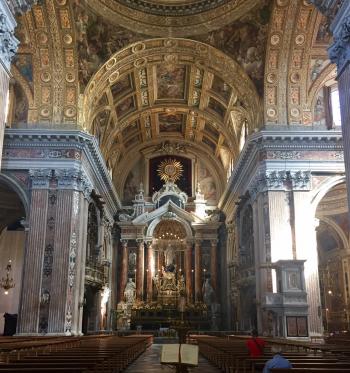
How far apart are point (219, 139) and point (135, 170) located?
21.5 feet

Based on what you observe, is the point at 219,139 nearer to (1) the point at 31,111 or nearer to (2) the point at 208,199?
(2) the point at 208,199

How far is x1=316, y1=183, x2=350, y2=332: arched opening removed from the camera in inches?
999

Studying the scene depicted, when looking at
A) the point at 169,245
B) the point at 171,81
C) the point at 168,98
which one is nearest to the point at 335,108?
the point at 171,81

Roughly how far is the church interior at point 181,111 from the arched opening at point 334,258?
4.1 inches

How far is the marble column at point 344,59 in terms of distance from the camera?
9.65 meters

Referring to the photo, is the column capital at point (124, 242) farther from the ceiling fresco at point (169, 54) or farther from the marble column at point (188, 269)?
the ceiling fresco at point (169, 54)

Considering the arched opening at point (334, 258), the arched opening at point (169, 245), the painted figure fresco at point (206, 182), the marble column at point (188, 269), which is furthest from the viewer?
the painted figure fresco at point (206, 182)

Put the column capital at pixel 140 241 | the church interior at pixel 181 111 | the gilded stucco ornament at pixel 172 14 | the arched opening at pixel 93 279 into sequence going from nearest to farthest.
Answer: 1. the church interior at pixel 181 111
2. the gilded stucco ornament at pixel 172 14
3. the arched opening at pixel 93 279
4. the column capital at pixel 140 241

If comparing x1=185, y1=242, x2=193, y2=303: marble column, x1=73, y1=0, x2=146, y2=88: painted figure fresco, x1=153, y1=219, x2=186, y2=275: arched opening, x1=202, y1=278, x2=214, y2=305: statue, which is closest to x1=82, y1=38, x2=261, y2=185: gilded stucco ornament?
x1=73, y1=0, x2=146, y2=88: painted figure fresco

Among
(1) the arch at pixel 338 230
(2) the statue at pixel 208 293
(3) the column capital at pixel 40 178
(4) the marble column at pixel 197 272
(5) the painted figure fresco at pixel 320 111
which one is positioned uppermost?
(5) the painted figure fresco at pixel 320 111

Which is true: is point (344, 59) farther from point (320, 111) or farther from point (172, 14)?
point (172, 14)

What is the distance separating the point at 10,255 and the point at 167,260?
9.49 m

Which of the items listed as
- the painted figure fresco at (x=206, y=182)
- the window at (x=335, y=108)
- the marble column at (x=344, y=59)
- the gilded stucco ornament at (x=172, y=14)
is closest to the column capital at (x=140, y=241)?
the painted figure fresco at (x=206, y=182)

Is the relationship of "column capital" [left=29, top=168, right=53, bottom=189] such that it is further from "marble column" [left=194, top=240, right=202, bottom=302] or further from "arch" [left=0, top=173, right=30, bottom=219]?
"marble column" [left=194, top=240, right=202, bottom=302]
